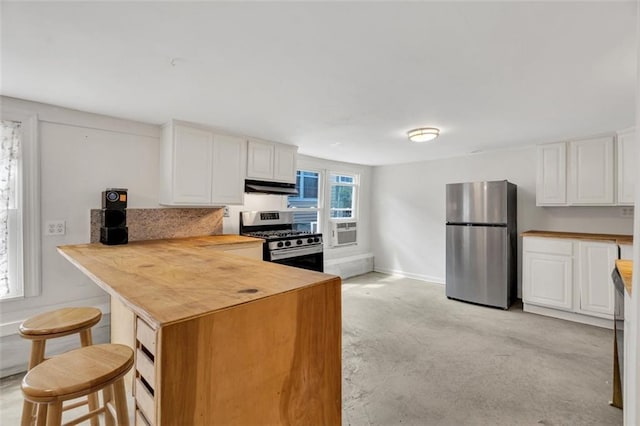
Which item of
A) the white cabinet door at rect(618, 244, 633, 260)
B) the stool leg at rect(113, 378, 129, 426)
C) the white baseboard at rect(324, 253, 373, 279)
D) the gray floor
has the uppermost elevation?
the white cabinet door at rect(618, 244, 633, 260)

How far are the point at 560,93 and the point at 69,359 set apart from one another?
3505 mm

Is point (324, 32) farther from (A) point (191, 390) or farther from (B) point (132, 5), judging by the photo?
(A) point (191, 390)

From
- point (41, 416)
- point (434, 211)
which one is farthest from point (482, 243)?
point (41, 416)

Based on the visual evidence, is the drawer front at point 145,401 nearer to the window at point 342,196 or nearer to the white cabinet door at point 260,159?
the white cabinet door at point 260,159

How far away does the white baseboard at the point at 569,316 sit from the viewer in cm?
339

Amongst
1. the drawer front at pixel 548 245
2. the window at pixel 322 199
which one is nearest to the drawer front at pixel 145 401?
the window at pixel 322 199

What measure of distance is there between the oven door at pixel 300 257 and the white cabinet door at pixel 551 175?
10.0ft

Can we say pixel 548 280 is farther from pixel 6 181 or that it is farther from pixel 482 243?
pixel 6 181

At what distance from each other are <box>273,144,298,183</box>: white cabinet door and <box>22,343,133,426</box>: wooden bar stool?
3.03 metres

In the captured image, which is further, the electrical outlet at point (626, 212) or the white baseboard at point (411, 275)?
the white baseboard at point (411, 275)

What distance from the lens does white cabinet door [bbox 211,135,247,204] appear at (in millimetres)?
3443

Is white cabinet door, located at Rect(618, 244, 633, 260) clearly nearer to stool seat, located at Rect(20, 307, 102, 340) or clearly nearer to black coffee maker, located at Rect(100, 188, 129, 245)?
stool seat, located at Rect(20, 307, 102, 340)

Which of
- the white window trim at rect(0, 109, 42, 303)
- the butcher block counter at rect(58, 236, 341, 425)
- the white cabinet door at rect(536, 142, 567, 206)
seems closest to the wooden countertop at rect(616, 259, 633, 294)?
the butcher block counter at rect(58, 236, 341, 425)

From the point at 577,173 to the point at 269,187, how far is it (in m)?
3.90
